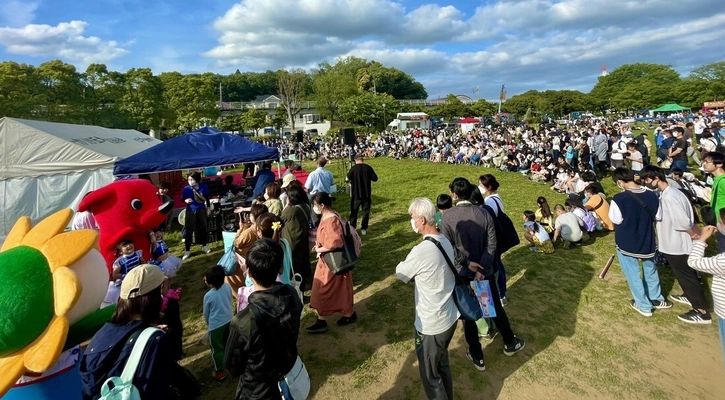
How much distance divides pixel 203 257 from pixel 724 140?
16352 mm

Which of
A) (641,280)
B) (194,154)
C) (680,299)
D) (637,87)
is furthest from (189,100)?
(637,87)

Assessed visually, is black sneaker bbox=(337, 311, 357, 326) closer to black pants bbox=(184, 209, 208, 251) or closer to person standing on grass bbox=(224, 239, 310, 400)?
person standing on grass bbox=(224, 239, 310, 400)

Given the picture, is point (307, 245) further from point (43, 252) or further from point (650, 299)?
point (650, 299)

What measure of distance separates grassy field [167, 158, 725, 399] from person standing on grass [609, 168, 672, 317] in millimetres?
525

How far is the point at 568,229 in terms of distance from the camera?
21.0ft

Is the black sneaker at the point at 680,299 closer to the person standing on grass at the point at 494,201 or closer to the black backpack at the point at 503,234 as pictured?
the person standing on grass at the point at 494,201

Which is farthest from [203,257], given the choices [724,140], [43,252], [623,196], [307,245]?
[724,140]

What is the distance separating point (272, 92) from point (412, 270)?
93445mm

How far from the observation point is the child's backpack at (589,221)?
6.81 metres

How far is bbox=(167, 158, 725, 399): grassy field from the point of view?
3184 millimetres

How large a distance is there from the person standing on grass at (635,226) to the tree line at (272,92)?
26.0 meters

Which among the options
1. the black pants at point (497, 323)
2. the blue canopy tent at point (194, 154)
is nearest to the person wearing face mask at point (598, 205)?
the black pants at point (497, 323)

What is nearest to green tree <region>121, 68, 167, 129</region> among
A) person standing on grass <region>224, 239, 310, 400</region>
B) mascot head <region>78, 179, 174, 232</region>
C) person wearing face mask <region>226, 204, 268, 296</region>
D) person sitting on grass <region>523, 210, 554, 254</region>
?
mascot head <region>78, 179, 174, 232</region>

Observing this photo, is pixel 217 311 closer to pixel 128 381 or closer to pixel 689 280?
pixel 128 381
